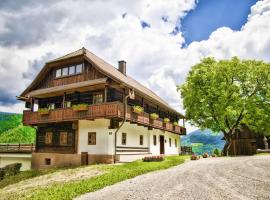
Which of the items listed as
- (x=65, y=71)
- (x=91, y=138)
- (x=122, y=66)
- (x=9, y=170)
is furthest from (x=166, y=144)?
(x=9, y=170)

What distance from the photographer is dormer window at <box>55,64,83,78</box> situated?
2512 centimetres

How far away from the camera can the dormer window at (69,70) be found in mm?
25125

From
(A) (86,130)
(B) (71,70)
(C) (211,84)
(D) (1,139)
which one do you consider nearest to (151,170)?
(A) (86,130)

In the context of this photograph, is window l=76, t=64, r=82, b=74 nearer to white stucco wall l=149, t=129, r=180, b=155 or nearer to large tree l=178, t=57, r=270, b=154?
white stucco wall l=149, t=129, r=180, b=155

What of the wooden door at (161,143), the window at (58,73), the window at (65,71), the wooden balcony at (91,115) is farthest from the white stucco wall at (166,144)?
the window at (58,73)

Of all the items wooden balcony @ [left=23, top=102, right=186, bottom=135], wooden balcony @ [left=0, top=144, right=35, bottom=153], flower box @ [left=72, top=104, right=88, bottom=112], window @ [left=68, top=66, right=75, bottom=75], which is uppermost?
window @ [left=68, top=66, right=75, bottom=75]

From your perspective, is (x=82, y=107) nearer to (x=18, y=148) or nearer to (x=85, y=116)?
(x=85, y=116)

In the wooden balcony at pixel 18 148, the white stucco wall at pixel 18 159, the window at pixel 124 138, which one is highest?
the window at pixel 124 138

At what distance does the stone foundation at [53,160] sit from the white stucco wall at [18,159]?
2.11 m

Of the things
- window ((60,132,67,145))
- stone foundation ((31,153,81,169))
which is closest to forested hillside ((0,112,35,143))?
stone foundation ((31,153,81,169))

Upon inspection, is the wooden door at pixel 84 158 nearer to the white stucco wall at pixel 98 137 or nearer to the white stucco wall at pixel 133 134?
the white stucco wall at pixel 98 137

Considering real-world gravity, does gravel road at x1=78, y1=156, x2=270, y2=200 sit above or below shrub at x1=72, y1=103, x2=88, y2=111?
below

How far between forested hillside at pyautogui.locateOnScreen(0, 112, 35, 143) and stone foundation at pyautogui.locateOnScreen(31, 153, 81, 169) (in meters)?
45.7

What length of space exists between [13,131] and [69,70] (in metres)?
52.1
